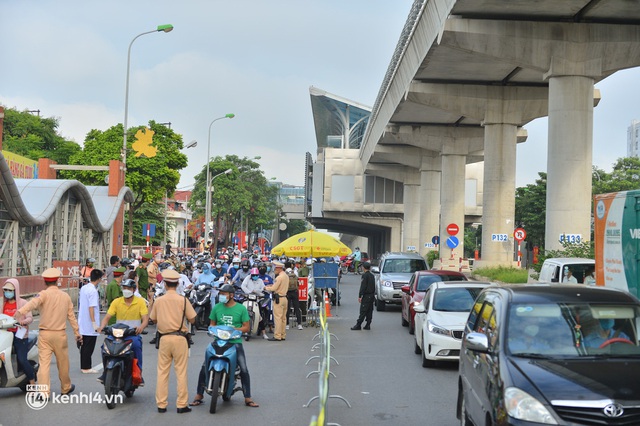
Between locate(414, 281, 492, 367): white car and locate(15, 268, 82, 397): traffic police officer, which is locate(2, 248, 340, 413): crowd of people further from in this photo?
locate(414, 281, 492, 367): white car

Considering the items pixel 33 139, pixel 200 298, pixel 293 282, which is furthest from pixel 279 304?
pixel 33 139

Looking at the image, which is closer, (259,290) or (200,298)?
(259,290)

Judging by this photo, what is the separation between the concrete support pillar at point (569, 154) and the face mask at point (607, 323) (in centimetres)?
2092

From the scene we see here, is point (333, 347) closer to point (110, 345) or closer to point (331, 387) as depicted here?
point (331, 387)

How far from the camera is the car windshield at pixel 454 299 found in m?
15.7

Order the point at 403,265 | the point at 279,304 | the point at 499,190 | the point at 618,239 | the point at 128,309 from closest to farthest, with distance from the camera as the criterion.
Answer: the point at 128,309, the point at 618,239, the point at 279,304, the point at 403,265, the point at 499,190

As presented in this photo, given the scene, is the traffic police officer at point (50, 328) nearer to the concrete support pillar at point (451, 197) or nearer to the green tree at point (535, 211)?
the concrete support pillar at point (451, 197)

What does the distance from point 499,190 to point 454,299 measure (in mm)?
24675

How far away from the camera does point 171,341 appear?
10.1 meters

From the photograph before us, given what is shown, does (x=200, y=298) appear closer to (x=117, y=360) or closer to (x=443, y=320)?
(x=443, y=320)

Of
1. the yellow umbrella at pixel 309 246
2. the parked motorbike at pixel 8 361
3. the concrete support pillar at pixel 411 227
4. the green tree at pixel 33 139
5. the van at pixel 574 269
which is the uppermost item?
the green tree at pixel 33 139

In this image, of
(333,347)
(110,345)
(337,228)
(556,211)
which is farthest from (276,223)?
(110,345)

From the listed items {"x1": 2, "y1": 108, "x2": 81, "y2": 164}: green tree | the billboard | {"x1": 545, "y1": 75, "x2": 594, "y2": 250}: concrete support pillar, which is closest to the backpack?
{"x1": 545, "y1": 75, "x2": 594, "y2": 250}: concrete support pillar

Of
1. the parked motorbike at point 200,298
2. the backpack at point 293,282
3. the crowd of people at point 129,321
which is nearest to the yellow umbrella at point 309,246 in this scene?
the backpack at point 293,282
